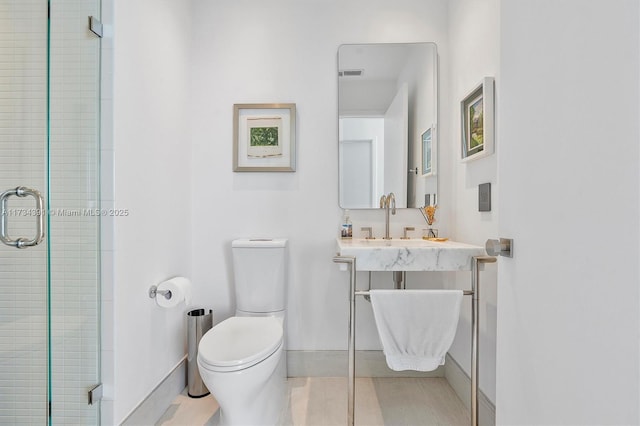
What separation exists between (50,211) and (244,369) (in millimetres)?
920

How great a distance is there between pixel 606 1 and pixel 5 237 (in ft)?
5.23

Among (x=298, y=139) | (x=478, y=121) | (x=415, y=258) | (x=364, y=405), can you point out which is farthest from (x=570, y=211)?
(x=298, y=139)

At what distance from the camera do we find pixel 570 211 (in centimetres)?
63

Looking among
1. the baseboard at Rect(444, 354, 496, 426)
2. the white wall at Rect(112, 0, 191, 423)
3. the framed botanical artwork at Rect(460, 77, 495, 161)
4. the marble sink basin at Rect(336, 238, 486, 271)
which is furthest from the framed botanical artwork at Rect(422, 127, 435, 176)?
the white wall at Rect(112, 0, 191, 423)

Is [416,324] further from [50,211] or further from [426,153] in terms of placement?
[50,211]

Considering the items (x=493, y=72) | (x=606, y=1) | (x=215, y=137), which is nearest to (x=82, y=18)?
(x=215, y=137)

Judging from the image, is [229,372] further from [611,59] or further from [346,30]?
[346,30]

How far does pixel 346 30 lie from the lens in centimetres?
222

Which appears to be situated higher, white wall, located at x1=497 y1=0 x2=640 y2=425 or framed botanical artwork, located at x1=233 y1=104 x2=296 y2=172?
framed botanical artwork, located at x1=233 y1=104 x2=296 y2=172

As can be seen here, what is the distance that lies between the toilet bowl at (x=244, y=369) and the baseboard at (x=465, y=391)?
98cm

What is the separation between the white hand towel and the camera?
1.49 m

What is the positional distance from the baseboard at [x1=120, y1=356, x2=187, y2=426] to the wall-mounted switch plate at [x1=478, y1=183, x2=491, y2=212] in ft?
5.95

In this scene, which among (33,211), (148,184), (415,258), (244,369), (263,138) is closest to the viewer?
(33,211)

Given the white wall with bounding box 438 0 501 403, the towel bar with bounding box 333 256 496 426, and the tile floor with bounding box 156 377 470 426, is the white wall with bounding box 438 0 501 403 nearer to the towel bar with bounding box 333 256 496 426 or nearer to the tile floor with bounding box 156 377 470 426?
the towel bar with bounding box 333 256 496 426
